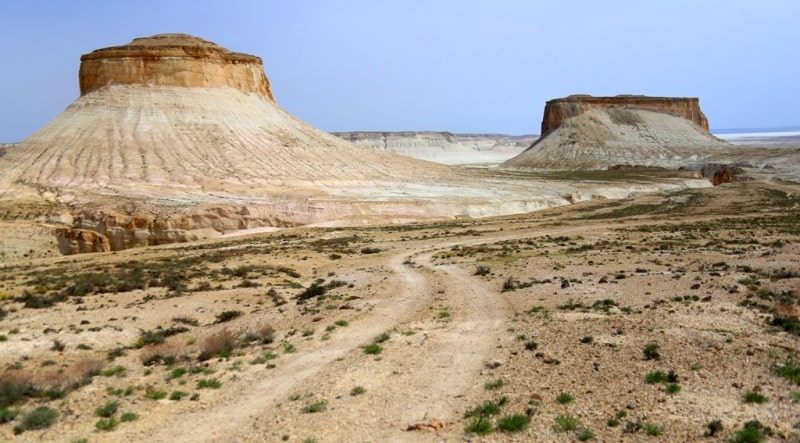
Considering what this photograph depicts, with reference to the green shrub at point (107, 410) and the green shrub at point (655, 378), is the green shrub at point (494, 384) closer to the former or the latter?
the green shrub at point (655, 378)

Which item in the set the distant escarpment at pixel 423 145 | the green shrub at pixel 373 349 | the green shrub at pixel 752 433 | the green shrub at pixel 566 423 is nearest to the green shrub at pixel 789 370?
the green shrub at pixel 752 433

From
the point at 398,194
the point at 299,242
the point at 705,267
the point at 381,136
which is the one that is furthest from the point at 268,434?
the point at 381,136

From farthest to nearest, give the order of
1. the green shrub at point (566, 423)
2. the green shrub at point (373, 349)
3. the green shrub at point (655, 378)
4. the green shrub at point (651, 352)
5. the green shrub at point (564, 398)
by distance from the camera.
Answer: the green shrub at point (373, 349) < the green shrub at point (651, 352) < the green shrub at point (655, 378) < the green shrub at point (564, 398) < the green shrub at point (566, 423)

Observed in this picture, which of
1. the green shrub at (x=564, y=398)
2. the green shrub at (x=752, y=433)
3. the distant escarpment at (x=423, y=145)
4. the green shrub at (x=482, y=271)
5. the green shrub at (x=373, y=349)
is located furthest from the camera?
the distant escarpment at (x=423, y=145)

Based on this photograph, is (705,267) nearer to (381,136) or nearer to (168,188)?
(168,188)

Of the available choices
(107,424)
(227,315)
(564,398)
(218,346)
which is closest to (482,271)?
(227,315)

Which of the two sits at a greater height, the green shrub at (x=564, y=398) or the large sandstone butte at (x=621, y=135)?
the large sandstone butte at (x=621, y=135)

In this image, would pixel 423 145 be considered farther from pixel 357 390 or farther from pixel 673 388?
pixel 673 388
